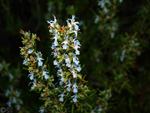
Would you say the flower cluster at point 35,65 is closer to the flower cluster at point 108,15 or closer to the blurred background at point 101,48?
the blurred background at point 101,48

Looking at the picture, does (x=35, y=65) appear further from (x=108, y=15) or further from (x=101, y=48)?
(x=101, y=48)

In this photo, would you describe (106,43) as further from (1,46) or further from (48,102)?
(1,46)

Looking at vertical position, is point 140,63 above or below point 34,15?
below

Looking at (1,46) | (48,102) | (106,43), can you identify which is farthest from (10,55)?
(48,102)

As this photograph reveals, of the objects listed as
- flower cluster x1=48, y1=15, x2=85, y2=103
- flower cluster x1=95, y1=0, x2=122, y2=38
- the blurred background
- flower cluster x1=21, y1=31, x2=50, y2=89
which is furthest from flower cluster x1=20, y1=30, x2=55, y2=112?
flower cluster x1=95, y1=0, x2=122, y2=38

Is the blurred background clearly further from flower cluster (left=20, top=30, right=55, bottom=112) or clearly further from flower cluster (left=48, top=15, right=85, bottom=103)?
flower cluster (left=48, top=15, right=85, bottom=103)

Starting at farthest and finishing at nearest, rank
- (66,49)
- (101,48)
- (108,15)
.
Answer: (101,48) → (108,15) → (66,49)

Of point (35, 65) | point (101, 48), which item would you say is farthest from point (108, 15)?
point (35, 65)

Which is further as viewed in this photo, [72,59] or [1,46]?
[1,46]
